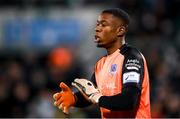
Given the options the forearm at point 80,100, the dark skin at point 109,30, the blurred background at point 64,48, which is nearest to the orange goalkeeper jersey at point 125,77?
the dark skin at point 109,30

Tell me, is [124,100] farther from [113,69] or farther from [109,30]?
[109,30]

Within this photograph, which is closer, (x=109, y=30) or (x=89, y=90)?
(x=89, y=90)

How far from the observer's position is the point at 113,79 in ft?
23.1

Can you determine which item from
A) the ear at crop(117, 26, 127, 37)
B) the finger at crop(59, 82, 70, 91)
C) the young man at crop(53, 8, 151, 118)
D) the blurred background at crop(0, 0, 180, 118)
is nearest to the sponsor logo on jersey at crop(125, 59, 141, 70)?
the young man at crop(53, 8, 151, 118)

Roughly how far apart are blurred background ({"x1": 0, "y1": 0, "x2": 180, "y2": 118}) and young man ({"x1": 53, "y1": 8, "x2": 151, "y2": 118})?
4555mm

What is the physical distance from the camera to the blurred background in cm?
1304

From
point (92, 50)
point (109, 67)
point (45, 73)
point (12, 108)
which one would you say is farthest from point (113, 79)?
point (92, 50)

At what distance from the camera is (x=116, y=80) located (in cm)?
702

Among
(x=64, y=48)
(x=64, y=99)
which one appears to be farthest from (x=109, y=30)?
(x=64, y=48)

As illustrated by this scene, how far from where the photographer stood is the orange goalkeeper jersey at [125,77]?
22.2ft

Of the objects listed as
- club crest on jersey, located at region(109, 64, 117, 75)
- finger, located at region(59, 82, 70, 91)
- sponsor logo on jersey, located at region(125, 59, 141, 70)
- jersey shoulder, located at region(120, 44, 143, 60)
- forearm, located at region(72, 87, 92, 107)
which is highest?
jersey shoulder, located at region(120, 44, 143, 60)

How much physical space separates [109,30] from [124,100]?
2.67ft

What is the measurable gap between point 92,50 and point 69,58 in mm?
986

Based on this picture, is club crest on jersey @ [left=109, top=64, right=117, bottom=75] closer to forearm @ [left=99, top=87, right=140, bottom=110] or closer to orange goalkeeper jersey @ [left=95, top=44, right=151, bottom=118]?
orange goalkeeper jersey @ [left=95, top=44, right=151, bottom=118]
